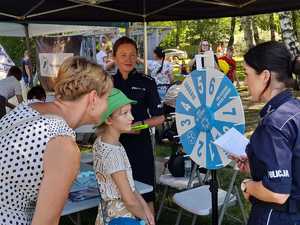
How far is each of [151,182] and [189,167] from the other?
2.28ft

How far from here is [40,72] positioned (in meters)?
10.0

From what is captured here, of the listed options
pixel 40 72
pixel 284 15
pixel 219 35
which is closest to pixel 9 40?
pixel 40 72

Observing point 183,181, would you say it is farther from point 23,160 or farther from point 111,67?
point 111,67

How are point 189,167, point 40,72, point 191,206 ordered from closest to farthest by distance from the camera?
1. point 191,206
2. point 189,167
3. point 40,72

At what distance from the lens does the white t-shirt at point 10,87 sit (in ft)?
23.9

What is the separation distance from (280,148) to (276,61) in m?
0.36

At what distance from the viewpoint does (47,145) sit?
1.35 metres

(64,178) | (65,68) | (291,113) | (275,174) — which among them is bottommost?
(275,174)

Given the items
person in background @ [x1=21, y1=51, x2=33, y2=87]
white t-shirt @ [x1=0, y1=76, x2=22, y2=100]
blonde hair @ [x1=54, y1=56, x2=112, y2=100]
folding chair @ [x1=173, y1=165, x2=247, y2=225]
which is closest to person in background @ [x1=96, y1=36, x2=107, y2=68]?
person in background @ [x1=21, y1=51, x2=33, y2=87]

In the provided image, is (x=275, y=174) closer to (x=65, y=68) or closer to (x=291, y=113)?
(x=291, y=113)

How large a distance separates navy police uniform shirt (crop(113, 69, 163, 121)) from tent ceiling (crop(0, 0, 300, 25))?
3.02 feet

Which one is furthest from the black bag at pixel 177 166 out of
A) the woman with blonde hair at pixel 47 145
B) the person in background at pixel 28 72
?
the person in background at pixel 28 72

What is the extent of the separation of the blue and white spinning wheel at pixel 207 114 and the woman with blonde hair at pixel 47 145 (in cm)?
117

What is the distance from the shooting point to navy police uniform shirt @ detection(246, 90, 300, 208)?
173cm
